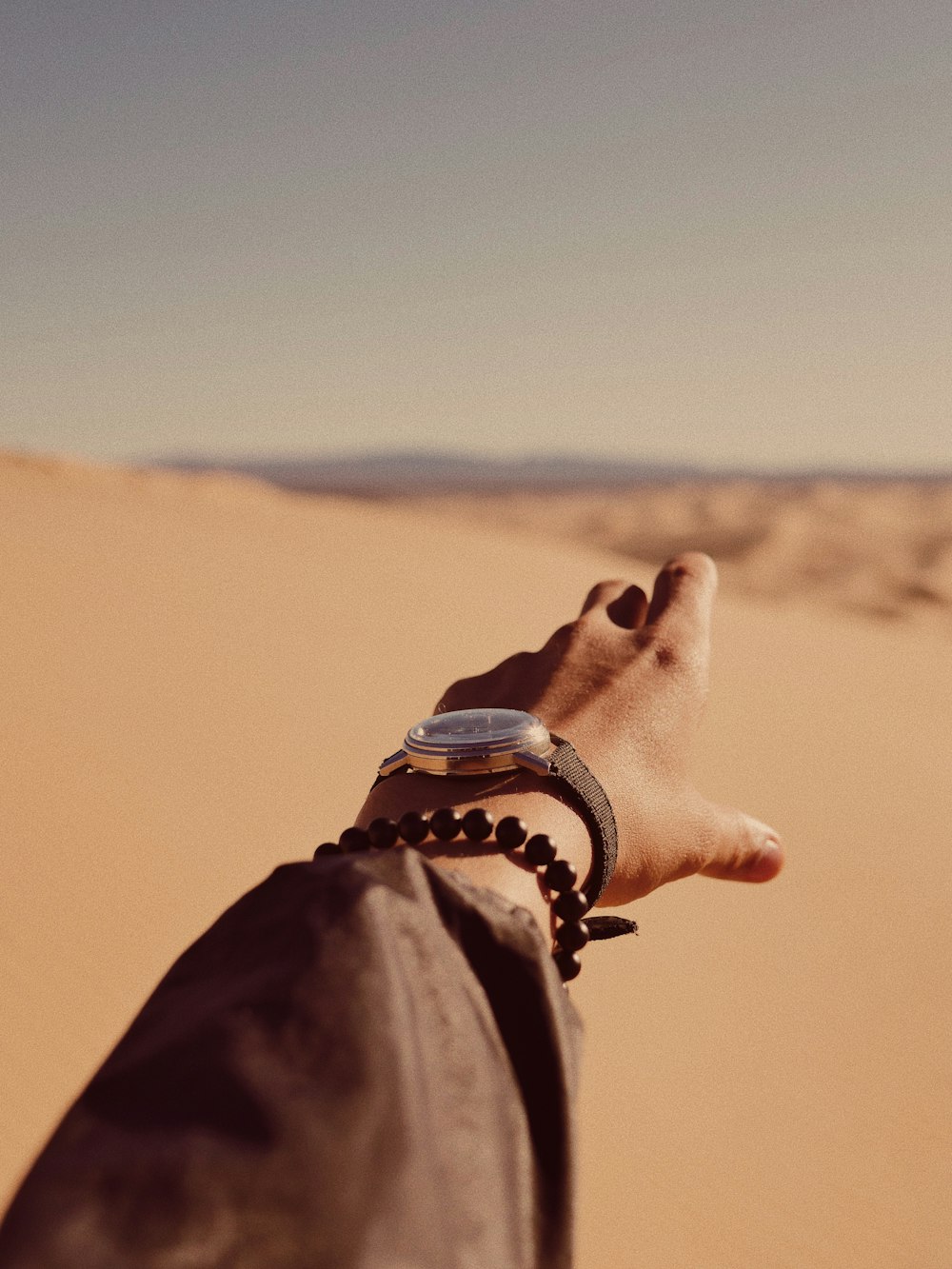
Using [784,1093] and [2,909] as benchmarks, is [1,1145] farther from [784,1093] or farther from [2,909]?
[784,1093]

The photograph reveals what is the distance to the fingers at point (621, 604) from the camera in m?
1.64

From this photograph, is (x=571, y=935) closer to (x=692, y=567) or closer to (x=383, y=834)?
(x=383, y=834)

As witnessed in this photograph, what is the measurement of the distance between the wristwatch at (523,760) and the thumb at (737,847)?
21 cm

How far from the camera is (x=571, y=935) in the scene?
1.01 metres

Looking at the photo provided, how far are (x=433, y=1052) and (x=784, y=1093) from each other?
1.71 meters

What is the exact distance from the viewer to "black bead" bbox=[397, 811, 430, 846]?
1.01 meters

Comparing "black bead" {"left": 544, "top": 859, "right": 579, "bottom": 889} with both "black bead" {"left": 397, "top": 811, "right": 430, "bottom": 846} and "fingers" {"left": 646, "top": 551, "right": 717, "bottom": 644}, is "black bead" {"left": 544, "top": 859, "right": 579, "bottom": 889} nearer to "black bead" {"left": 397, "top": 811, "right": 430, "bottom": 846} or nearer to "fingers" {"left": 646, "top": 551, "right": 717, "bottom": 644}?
"black bead" {"left": 397, "top": 811, "right": 430, "bottom": 846}

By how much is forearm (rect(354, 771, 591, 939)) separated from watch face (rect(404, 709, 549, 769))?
4 centimetres

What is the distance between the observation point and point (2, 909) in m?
2.27

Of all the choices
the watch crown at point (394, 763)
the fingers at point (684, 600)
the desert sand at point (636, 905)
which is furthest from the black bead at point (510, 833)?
the desert sand at point (636, 905)

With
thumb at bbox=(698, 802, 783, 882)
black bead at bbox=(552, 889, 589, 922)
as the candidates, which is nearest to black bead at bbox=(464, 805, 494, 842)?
black bead at bbox=(552, 889, 589, 922)

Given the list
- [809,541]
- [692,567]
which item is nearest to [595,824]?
[692,567]

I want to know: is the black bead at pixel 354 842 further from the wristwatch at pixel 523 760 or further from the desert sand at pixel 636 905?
the desert sand at pixel 636 905

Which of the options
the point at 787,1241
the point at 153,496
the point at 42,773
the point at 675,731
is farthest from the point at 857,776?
the point at 153,496
